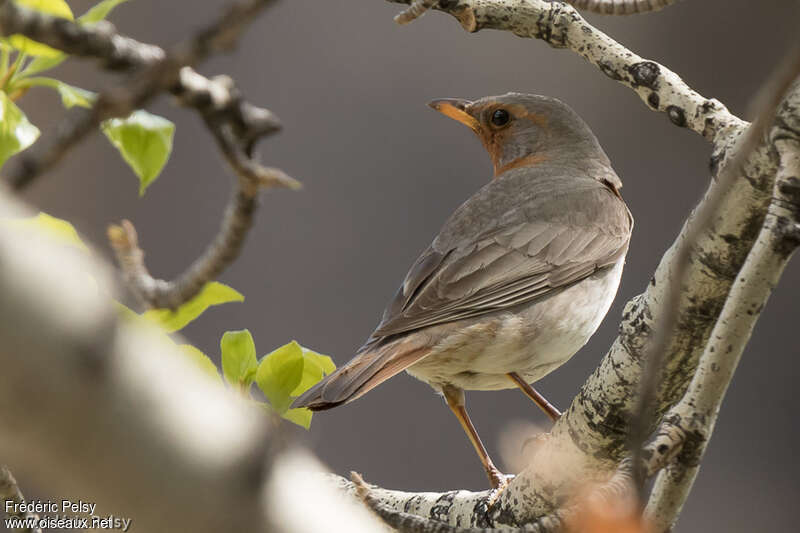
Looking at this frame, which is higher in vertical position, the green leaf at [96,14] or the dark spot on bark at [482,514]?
the green leaf at [96,14]

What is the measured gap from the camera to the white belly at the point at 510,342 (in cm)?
256

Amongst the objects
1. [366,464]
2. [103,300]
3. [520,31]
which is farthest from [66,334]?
[366,464]

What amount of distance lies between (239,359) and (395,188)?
13.8 ft

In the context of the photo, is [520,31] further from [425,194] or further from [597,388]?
[425,194]

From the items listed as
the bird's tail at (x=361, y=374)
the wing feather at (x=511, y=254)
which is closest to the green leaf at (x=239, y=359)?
the bird's tail at (x=361, y=374)

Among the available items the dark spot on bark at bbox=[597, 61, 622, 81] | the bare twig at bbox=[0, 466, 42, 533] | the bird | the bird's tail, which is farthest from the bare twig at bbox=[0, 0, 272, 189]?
the dark spot on bark at bbox=[597, 61, 622, 81]

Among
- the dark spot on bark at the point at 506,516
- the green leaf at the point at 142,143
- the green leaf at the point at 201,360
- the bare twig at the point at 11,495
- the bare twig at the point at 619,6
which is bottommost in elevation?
the dark spot on bark at the point at 506,516

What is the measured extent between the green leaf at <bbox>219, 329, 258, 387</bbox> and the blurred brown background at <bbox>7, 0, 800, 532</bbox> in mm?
3422

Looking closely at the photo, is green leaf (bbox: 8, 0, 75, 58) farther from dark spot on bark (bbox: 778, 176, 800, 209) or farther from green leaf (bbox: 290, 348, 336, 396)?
dark spot on bark (bbox: 778, 176, 800, 209)

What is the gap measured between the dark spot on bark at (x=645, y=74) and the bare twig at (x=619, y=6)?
1.40ft

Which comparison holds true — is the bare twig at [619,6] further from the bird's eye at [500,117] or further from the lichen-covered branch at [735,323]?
the bird's eye at [500,117]

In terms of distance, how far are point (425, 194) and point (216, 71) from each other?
1.42m

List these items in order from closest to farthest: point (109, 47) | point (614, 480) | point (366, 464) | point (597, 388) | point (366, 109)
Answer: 1. point (109, 47)
2. point (614, 480)
3. point (597, 388)
4. point (366, 464)
5. point (366, 109)

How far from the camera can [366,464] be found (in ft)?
16.8
